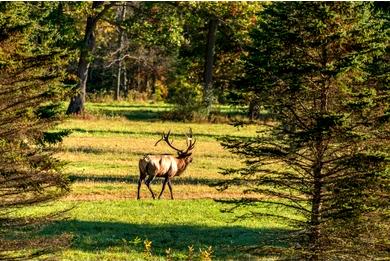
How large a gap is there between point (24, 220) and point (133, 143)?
23.5m

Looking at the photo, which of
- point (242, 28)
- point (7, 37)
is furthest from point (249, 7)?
point (7, 37)

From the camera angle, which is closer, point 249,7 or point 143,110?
point 249,7

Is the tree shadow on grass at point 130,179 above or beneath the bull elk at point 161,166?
beneath

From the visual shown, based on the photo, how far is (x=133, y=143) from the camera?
108ft

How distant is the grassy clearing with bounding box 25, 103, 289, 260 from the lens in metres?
13.9

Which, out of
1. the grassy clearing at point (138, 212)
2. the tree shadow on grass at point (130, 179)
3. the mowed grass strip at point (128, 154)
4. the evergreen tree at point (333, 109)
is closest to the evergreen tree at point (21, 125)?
the grassy clearing at point (138, 212)

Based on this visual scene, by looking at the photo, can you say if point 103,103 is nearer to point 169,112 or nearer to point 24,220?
point 169,112

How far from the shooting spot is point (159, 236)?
50.0 feet

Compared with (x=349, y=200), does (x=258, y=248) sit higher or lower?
lower

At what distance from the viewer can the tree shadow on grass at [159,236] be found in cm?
1412

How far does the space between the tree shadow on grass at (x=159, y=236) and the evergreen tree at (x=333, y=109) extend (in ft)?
15.5

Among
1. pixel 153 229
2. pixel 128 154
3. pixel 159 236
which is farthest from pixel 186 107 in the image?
pixel 159 236

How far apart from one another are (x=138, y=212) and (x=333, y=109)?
972cm

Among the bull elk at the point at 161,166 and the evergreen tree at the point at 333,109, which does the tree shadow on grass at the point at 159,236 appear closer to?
the bull elk at the point at 161,166
